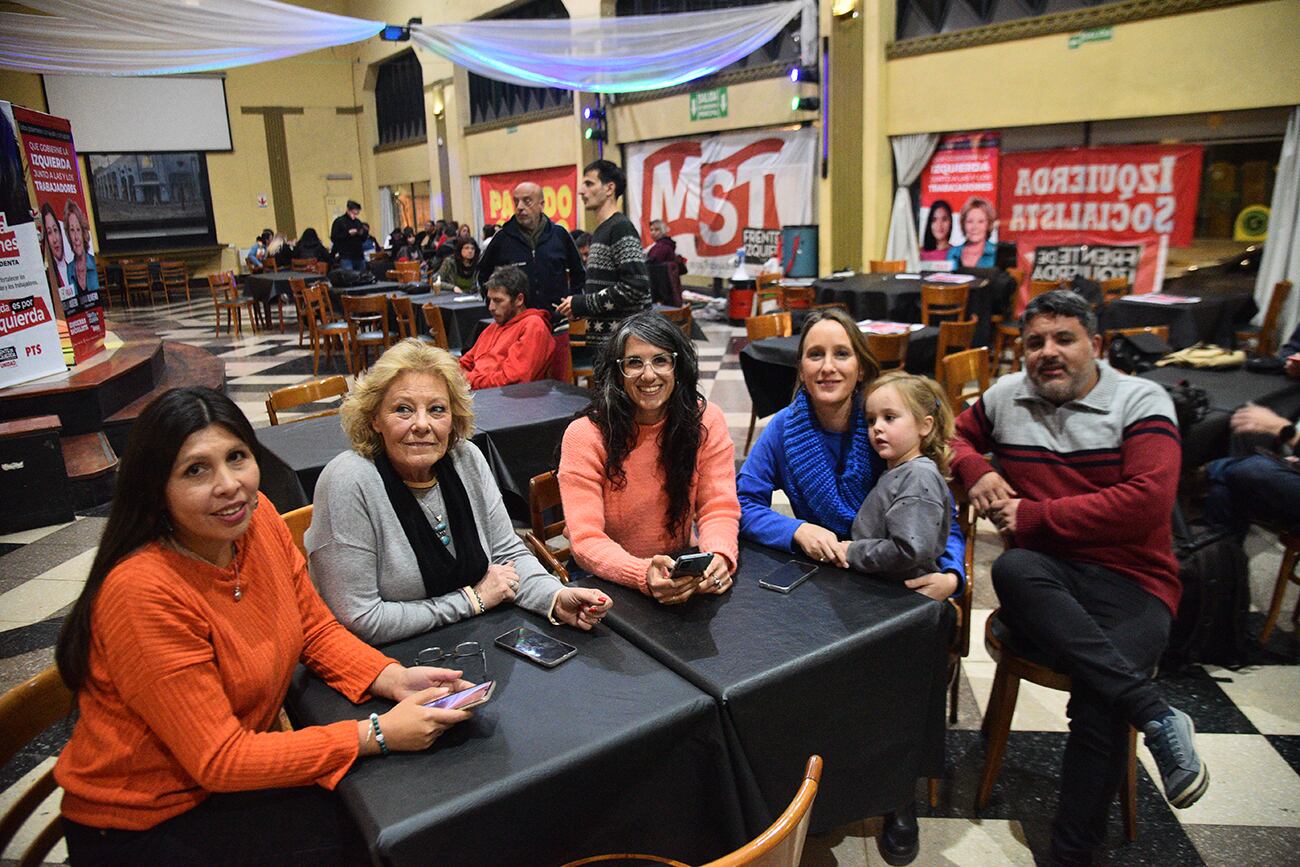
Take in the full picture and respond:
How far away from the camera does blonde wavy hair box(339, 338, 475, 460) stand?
5.94 feet

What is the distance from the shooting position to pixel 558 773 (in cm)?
126

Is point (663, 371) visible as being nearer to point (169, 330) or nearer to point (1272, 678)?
point (1272, 678)

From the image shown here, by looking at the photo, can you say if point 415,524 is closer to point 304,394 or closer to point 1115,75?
point 304,394

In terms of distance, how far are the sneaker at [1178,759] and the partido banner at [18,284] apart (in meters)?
5.74

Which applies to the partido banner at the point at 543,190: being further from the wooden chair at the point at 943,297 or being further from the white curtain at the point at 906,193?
the wooden chair at the point at 943,297

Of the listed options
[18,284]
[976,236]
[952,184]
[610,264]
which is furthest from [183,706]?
[952,184]

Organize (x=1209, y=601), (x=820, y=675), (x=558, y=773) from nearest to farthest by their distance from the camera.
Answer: (x=558, y=773), (x=820, y=675), (x=1209, y=601)

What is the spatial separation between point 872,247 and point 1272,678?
7711mm

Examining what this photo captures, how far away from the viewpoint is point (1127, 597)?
2.04 m

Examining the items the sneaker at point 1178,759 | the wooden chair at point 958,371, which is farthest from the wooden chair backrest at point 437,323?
the sneaker at point 1178,759

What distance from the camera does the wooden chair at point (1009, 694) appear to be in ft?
6.59

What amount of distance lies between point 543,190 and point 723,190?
289 cm

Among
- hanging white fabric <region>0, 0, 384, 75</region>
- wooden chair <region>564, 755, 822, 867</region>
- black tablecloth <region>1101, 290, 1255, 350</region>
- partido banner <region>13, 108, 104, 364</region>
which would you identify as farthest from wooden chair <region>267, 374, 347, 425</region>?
black tablecloth <region>1101, 290, 1255, 350</region>

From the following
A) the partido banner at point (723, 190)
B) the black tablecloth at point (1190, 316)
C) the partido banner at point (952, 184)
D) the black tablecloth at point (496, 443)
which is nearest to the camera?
the black tablecloth at point (496, 443)
